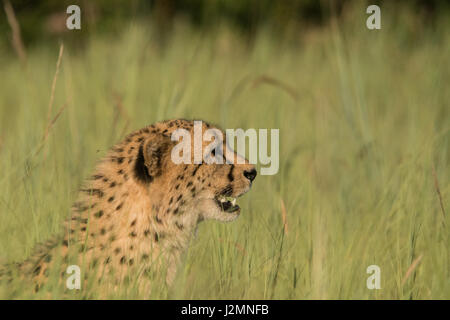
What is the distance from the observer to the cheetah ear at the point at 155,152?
3986 millimetres

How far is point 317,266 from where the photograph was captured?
3.78m

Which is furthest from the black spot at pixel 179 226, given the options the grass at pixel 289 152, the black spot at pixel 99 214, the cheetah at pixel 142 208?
the black spot at pixel 99 214

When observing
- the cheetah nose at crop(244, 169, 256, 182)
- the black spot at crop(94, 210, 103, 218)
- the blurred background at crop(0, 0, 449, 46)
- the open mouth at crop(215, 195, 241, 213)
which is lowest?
the black spot at crop(94, 210, 103, 218)

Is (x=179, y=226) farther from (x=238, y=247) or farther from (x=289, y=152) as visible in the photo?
(x=289, y=152)

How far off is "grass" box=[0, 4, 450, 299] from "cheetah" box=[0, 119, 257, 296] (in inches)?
7.0

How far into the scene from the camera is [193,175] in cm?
425

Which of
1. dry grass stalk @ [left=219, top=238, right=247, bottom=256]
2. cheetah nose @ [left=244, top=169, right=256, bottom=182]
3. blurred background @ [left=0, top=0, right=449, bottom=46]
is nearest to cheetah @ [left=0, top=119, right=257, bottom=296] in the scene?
cheetah nose @ [left=244, top=169, right=256, bottom=182]

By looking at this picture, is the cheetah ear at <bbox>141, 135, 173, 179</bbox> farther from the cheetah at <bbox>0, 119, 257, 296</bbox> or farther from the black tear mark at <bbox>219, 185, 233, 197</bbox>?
the black tear mark at <bbox>219, 185, 233, 197</bbox>

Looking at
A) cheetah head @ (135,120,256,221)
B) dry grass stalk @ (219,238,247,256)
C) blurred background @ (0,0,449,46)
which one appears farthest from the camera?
blurred background @ (0,0,449,46)

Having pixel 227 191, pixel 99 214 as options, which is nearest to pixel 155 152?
pixel 99 214

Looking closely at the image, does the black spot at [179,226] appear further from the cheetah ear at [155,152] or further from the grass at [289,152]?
the cheetah ear at [155,152]

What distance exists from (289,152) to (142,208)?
294cm

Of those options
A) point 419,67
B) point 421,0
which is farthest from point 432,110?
point 421,0

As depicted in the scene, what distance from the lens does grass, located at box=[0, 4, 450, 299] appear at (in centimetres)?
410
